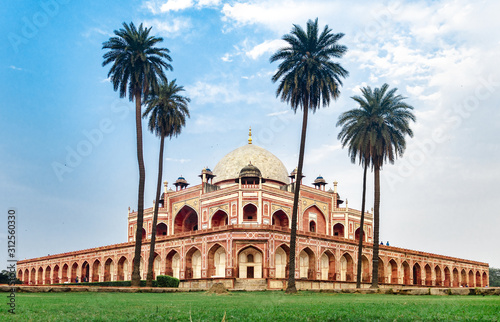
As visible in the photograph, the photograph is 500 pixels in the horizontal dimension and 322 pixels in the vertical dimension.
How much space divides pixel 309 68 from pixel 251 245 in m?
18.9

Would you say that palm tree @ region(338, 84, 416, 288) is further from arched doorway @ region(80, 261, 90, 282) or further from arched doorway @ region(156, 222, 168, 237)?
arched doorway @ region(80, 261, 90, 282)

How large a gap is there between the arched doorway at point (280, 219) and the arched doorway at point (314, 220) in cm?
226

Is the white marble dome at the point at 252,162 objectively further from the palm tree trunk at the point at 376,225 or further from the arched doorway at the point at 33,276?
the arched doorway at the point at 33,276

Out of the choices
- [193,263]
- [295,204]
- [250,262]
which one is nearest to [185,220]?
[193,263]

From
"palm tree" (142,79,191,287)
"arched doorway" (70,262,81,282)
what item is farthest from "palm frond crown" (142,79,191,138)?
"arched doorway" (70,262,81,282)

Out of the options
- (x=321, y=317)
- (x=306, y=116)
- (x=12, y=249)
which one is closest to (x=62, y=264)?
(x=306, y=116)

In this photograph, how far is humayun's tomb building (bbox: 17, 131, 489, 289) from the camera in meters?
45.3

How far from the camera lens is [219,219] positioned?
5678 centimetres

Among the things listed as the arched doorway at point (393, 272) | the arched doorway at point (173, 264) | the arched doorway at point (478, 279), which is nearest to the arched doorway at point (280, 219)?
the arched doorway at point (173, 264)

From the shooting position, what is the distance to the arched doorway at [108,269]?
58.7 metres

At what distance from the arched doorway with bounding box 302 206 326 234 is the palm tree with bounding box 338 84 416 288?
19.2m

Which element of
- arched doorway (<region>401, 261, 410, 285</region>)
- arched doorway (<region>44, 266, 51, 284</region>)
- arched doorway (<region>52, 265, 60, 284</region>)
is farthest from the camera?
arched doorway (<region>44, 266, 51, 284</region>)

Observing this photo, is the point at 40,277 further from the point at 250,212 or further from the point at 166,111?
the point at 166,111

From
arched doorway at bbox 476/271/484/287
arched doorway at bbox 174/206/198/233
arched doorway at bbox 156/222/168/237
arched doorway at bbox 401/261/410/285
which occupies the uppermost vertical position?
arched doorway at bbox 174/206/198/233
